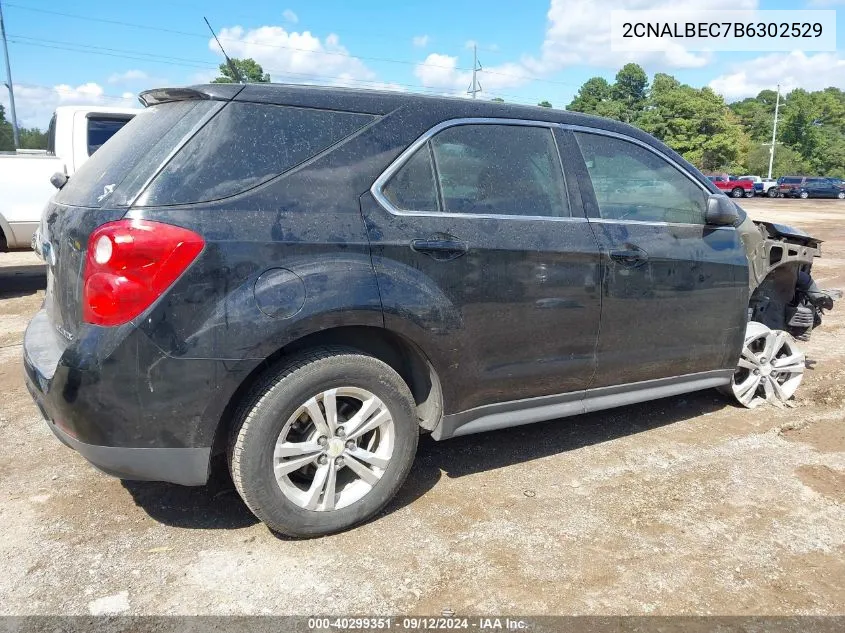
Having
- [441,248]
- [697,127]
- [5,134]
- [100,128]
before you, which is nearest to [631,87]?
[697,127]

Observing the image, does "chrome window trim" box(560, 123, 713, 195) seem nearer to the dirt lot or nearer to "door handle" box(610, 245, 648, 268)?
"door handle" box(610, 245, 648, 268)

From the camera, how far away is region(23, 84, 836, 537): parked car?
244 centimetres

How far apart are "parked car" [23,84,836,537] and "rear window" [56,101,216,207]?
0.01 meters

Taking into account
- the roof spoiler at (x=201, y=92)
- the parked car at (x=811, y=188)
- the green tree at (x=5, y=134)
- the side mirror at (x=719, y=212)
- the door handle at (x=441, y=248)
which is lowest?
the parked car at (x=811, y=188)

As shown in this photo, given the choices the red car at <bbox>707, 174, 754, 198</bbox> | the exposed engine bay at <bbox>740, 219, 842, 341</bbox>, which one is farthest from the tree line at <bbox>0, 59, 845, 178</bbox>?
the exposed engine bay at <bbox>740, 219, 842, 341</bbox>

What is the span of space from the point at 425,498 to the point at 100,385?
5.10 feet

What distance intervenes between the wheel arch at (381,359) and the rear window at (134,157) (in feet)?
2.65

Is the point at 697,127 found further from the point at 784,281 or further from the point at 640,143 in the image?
the point at 640,143

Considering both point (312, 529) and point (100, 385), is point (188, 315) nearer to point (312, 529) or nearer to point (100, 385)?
point (100, 385)

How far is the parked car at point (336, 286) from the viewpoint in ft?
8.02

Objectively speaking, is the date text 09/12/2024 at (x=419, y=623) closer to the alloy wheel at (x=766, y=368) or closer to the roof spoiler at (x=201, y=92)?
the roof spoiler at (x=201, y=92)

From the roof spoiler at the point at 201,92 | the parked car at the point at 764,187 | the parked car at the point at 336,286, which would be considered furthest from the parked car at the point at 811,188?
the roof spoiler at the point at 201,92

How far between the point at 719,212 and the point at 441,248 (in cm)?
182

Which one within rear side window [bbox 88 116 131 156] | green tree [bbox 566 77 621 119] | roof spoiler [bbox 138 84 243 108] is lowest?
roof spoiler [bbox 138 84 243 108]
